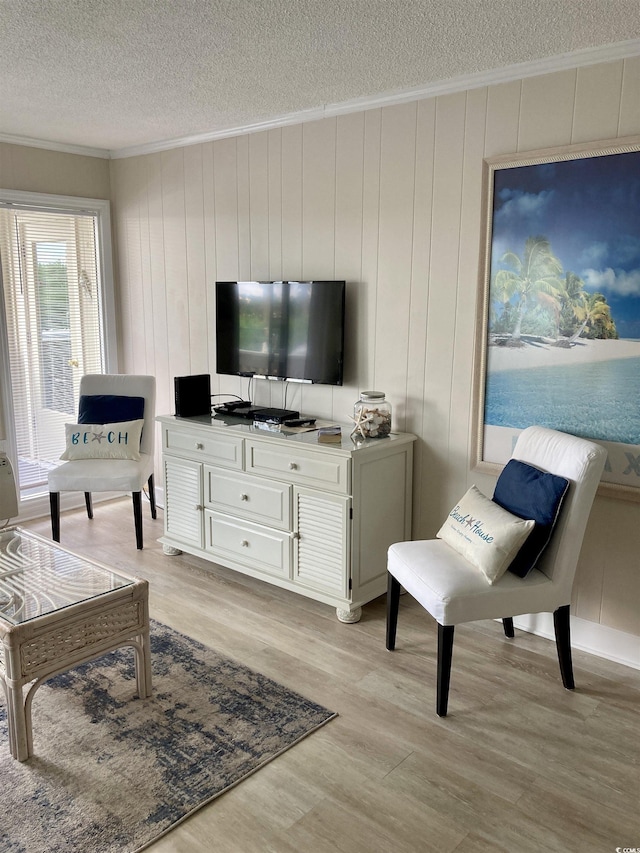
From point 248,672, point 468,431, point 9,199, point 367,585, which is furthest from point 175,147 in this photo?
point 248,672

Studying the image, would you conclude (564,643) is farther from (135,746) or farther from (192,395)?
(192,395)

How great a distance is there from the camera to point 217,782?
2.24 m

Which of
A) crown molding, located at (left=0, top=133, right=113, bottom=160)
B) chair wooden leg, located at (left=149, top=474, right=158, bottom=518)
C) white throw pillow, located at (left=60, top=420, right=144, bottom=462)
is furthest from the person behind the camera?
chair wooden leg, located at (left=149, top=474, right=158, bottom=518)

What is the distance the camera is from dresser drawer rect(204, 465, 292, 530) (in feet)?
11.6

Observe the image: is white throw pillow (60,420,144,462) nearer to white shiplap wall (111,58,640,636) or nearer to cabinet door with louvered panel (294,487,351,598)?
white shiplap wall (111,58,640,636)

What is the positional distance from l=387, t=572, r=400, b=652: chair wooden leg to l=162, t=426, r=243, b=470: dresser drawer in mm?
1108

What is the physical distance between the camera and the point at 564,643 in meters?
2.75

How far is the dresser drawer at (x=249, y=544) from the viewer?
11.7 ft

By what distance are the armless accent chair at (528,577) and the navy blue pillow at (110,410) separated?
2.30 m

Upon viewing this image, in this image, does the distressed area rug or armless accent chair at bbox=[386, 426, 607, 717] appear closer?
the distressed area rug

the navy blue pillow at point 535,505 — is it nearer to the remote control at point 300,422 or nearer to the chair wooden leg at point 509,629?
the chair wooden leg at point 509,629

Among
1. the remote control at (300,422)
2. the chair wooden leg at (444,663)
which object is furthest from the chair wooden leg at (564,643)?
the remote control at (300,422)

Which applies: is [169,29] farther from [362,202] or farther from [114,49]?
[362,202]

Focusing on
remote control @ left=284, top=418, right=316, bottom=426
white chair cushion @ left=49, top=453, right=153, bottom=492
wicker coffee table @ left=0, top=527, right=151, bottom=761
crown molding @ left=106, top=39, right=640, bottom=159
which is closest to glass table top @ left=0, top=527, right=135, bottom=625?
wicker coffee table @ left=0, top=527, right=151, bottom=761
